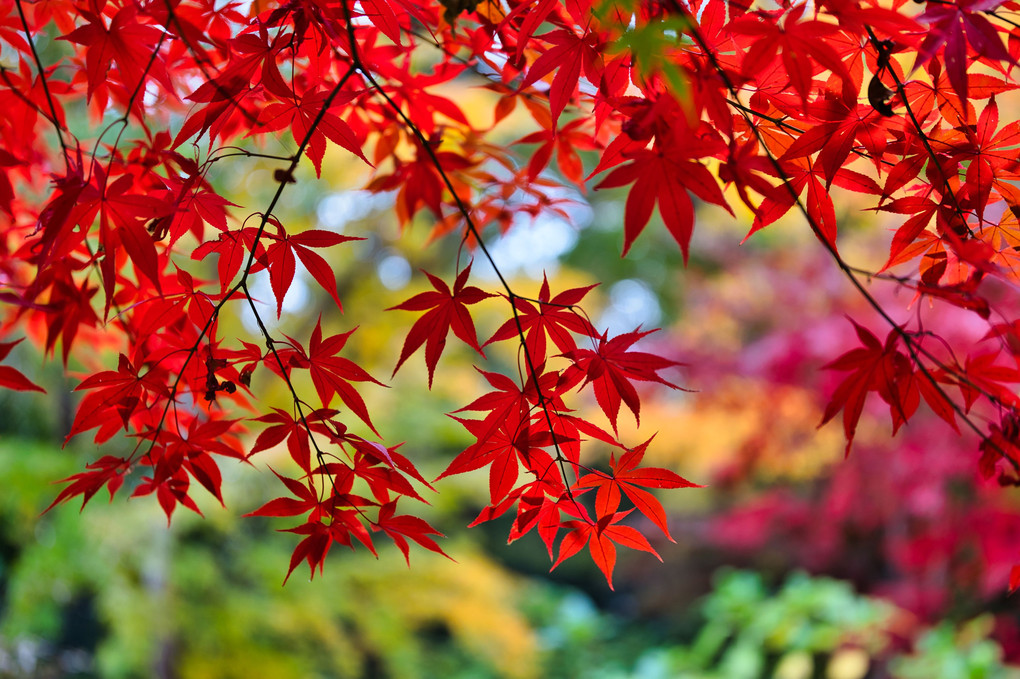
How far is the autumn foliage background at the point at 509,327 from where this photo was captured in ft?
1.75

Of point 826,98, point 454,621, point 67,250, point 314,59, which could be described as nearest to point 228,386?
point 67,250

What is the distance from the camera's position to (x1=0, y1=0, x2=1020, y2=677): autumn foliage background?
53cm

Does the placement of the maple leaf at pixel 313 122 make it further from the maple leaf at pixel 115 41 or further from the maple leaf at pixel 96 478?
the maple leaf at pixel 96 478

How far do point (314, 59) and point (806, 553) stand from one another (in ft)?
11.9

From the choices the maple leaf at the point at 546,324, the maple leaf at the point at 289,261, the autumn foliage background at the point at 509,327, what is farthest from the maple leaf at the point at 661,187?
the maple leaf at the point at 289,261

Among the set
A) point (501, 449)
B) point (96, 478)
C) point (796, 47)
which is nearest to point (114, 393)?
point (96, 478)

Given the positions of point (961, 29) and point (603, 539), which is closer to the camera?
point (961, 29)

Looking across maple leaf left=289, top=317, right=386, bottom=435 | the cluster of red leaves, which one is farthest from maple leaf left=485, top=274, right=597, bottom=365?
maple leaf left=289, top=317, right=386, bottom=435

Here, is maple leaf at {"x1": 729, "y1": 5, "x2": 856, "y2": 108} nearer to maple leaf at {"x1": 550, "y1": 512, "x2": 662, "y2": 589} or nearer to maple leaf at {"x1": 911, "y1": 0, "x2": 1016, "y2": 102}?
maple leaf at {"x1": 911, "y1": 0, "x2": 1016, "y2": 102}

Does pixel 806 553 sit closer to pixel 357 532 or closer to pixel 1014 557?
pixel 1014 557

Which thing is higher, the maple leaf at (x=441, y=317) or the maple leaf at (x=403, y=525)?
the maple leaf at (x=441, y=317)

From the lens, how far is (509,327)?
58 centimetres

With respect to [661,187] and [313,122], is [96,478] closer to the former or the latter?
[313,122]

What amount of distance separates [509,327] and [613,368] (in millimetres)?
91
